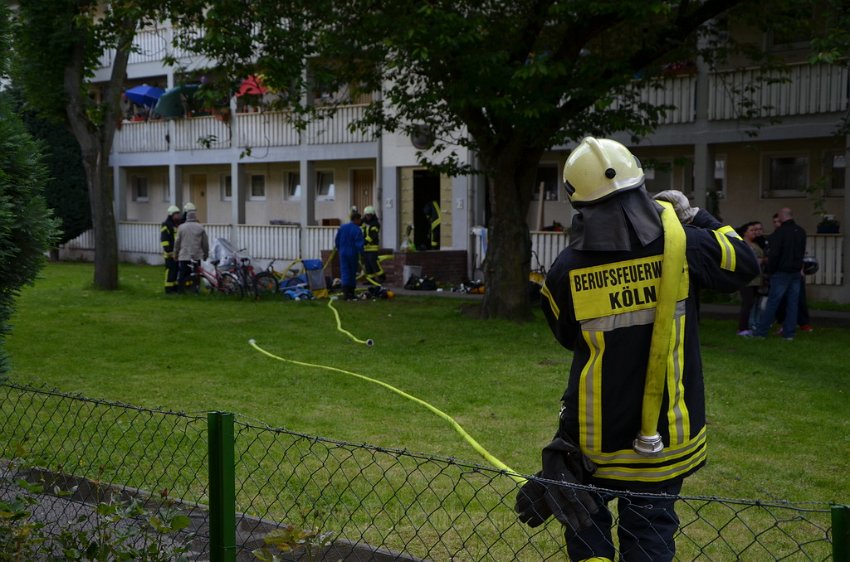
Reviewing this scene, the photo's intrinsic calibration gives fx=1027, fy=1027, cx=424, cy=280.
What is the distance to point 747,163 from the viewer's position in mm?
22375

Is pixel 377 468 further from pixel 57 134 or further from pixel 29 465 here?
pixel 57 134

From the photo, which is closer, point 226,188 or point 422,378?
point 422,378

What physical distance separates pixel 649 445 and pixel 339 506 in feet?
10.3

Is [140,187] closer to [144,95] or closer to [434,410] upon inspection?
[144,95]

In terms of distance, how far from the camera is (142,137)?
34.7 meters

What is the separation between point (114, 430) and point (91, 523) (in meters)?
3.19

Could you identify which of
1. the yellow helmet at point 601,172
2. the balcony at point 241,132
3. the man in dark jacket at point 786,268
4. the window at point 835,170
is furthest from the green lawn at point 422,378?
the balcony at point 241,132

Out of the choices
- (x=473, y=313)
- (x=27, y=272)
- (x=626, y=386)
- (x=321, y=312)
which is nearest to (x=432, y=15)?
(x=473, y=313)

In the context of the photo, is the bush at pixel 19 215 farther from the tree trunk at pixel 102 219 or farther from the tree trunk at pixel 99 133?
the tree trunk at pixel 102 219

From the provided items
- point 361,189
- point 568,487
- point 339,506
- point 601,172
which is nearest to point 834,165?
point 361,189

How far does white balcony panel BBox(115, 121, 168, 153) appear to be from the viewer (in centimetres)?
3388

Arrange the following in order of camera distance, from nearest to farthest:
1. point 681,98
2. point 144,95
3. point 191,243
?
point 191,243, point 681,98, point 144,95

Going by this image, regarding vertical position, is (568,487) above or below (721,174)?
below

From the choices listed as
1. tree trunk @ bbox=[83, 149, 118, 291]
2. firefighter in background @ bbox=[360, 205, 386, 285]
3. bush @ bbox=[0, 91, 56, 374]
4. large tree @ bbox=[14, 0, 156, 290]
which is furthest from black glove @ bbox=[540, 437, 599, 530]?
tree trunk @ bbox=[83, 149, 118, 291]
